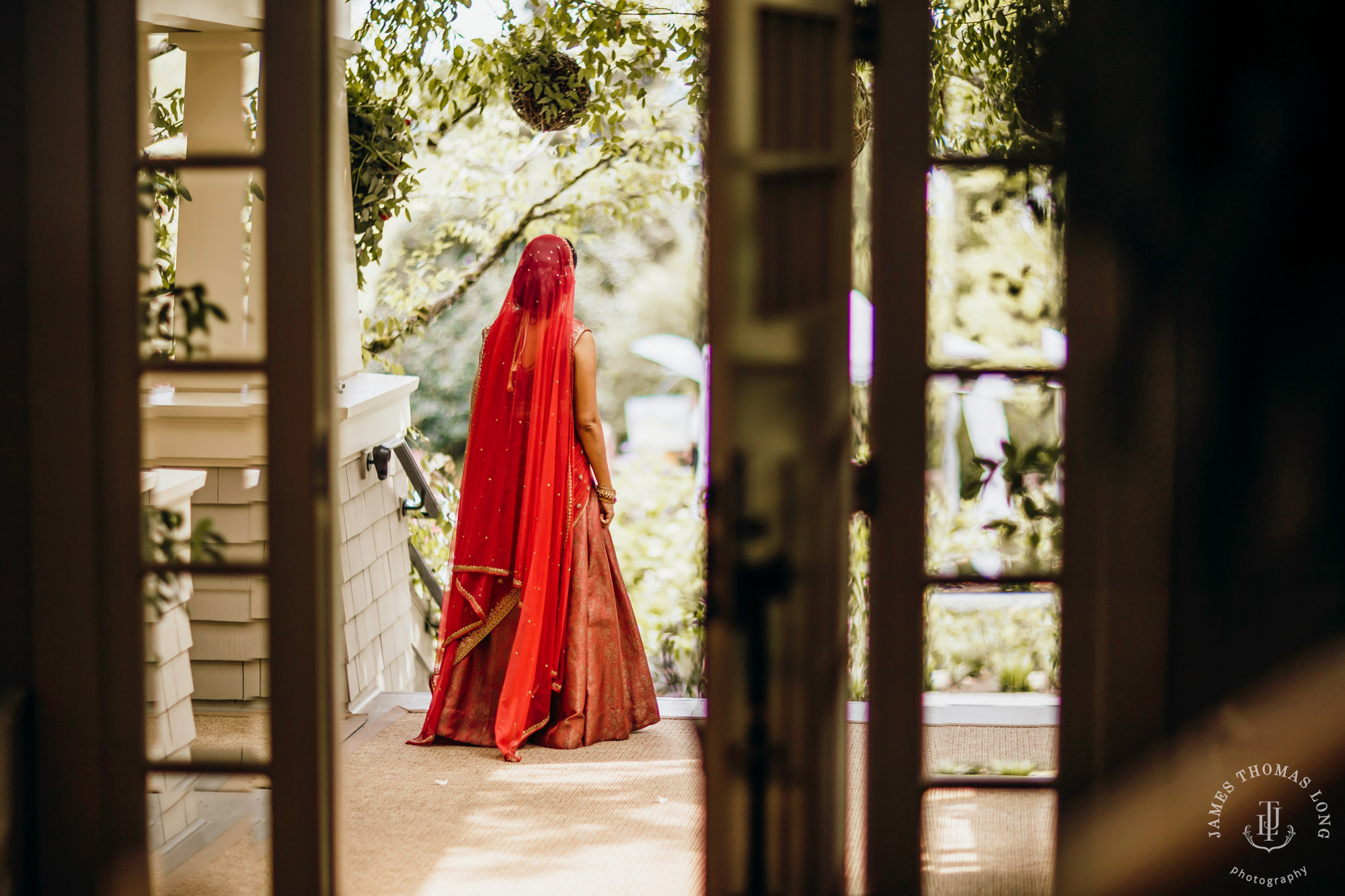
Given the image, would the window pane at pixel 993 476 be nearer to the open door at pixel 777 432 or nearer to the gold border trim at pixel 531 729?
the open door at pixel 777 432

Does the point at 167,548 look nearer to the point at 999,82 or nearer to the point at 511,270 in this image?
the point at 999,82

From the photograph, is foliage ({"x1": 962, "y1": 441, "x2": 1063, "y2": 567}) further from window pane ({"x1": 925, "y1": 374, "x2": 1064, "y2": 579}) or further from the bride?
the bride

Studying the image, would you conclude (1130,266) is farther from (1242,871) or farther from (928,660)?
(1242,871)

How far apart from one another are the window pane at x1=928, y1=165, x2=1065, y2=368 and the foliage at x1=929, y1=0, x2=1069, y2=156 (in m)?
A: 0.06

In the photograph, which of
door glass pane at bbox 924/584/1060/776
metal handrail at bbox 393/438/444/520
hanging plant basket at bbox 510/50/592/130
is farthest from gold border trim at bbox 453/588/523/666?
hanging plant basket at bbox 510/50/592/130

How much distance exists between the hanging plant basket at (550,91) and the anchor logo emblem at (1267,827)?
3.58 meters

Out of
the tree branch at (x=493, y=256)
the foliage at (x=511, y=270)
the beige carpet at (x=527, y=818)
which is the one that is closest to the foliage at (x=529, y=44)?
the foliage at (x=511, y=270)

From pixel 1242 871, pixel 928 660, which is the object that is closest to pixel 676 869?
pixel 928 660

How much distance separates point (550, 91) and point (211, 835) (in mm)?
3303

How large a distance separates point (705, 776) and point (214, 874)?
935mm

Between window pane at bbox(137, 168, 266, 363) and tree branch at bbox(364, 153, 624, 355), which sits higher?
tree branch at bbox(364, 153, 624, 355)

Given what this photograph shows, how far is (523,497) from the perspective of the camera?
3494 mm

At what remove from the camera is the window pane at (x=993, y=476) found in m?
1.77

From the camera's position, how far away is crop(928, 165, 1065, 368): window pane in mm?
1765
